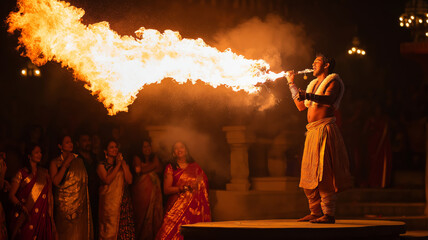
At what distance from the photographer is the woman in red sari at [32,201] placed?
9758 mm

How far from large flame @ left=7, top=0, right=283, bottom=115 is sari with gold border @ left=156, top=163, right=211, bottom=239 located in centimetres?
136

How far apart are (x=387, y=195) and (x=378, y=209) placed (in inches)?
38.0

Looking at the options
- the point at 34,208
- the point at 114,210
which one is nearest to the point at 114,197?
the point at 114,210

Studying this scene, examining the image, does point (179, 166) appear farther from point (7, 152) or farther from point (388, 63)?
point (388, 63)

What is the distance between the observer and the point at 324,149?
9.05 metres

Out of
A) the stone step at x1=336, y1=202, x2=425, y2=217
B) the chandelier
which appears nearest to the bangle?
the stone step at x1=336, y1=202, x2=425, y2=217

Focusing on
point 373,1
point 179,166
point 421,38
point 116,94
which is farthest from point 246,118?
point 373,1

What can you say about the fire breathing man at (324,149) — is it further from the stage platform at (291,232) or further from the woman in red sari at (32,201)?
the woman in red sari at (32,201)

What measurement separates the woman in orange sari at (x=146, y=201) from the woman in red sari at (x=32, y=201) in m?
1.36

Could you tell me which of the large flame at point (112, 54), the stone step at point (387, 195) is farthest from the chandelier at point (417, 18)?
the large flame at point (112, 54)

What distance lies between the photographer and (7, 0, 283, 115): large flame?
10.1 m

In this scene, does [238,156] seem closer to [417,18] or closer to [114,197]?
[114,197]

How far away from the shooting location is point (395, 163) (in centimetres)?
1588

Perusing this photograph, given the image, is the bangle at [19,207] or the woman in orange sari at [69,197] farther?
→ the woman in orange sari at [69,197]
